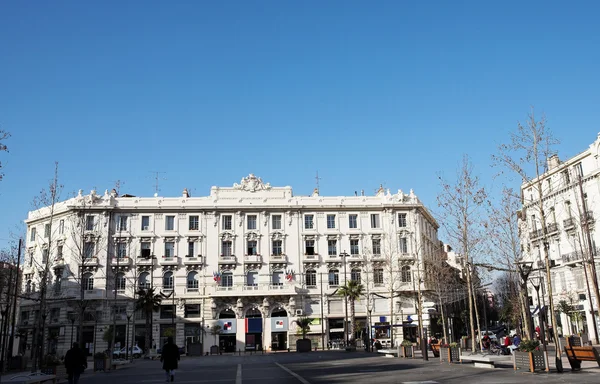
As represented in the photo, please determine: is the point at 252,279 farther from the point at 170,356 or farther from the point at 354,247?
the point at 170,356

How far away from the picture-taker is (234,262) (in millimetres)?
61875

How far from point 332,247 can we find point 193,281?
16.0 metres

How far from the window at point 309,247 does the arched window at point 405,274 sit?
10.3 m

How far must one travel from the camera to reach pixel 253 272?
6222cm

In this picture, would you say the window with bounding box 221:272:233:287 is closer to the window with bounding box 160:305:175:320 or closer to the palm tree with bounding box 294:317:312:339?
the window with bounding box 160:305:175:320

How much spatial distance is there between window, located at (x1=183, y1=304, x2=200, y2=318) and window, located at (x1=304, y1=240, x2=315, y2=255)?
13441 mm

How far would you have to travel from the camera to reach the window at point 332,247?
6338 cm

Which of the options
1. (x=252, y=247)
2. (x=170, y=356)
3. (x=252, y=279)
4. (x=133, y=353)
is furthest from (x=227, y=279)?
(x=170, y=356)

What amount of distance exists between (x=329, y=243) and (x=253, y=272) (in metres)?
9.21

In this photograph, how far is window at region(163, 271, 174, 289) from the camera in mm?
61094

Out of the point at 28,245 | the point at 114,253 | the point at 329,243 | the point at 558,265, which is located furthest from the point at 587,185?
the point at 28,245

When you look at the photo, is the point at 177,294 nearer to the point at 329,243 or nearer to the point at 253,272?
the point at 253,272

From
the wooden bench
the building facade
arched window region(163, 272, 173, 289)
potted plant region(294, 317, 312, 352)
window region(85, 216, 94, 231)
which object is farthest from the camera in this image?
window region(85, 216, 94, 231)

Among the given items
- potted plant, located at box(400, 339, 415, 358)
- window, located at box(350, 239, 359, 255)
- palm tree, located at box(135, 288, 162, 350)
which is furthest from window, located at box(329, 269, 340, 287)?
potted plant, located at box(400, 339, 415, 358)
